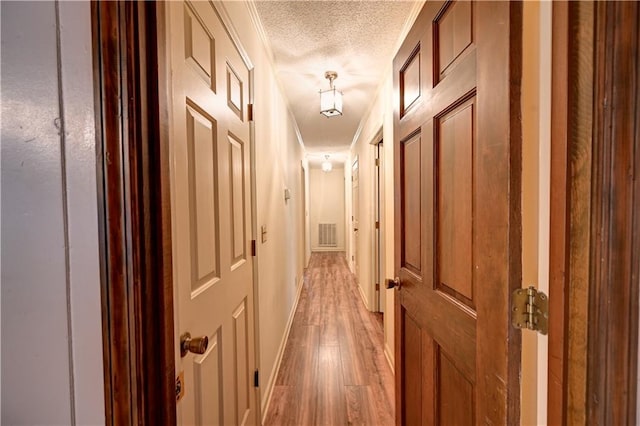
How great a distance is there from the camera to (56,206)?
1.51 feet

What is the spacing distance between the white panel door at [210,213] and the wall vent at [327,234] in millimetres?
6218

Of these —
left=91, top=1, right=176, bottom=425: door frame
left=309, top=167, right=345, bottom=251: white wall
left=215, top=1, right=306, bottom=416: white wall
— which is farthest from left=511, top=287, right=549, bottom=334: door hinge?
left=309, top=167, right=345, bottom=251: white wall

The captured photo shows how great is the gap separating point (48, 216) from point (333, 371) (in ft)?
7.13

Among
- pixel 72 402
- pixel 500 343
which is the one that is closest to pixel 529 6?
pixel 500 343

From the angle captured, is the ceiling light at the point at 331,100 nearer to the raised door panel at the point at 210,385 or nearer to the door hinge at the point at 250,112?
the door hinge at the point at 250,112

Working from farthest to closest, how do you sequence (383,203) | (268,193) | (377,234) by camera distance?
(377,234)
(383,203)
(268,193)

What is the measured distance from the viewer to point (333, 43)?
1.85m

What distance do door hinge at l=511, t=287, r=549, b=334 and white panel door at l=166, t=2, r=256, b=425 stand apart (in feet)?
2.57

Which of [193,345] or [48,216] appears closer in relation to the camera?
[48,216]

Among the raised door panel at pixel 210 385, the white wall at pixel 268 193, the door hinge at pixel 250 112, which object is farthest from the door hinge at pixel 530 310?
the door hinge at pixel 250 112

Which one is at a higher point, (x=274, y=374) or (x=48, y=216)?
(x=48, y=216)

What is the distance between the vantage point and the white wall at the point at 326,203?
760cm

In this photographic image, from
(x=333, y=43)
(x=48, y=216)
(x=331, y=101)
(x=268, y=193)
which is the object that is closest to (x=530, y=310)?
(x=48, y=216)

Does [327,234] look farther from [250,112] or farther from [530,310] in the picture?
[530,310]
